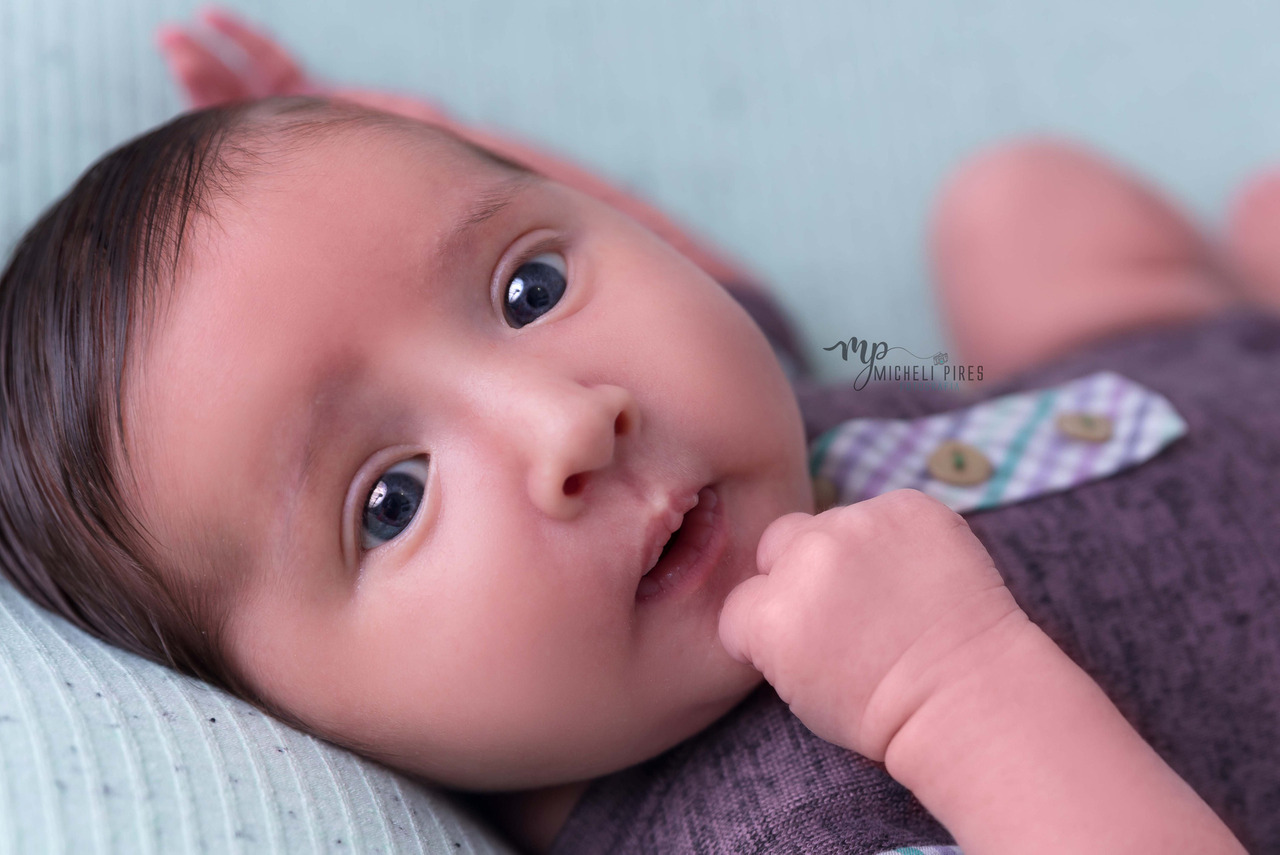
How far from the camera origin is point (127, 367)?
67 cm

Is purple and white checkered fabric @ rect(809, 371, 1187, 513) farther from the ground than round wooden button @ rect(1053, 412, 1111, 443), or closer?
closer

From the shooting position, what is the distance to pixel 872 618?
2.03 feet

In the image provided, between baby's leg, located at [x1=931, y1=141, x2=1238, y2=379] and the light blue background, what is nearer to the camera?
Answer: baby's leg, located at [x1=931, y1=141, x2=1238, y2=379]

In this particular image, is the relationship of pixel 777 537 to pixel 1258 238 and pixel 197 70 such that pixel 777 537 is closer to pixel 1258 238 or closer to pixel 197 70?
pixel 197 70

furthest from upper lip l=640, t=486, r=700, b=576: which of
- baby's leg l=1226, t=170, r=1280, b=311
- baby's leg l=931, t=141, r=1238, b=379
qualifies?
baby's leg l=1226, t=170, r=1280, b=311

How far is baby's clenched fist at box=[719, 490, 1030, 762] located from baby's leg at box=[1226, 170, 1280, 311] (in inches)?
40.7

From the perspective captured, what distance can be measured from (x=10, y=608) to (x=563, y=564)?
0.42 meters

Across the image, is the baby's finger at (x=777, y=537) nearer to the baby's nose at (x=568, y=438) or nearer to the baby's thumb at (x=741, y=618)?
the baby's thumb at (x=741, y=618)

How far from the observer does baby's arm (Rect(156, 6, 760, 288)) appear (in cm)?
117

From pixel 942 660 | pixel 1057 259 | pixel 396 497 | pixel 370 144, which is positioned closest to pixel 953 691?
pixel 942 660

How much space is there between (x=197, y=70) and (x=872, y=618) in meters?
1.01

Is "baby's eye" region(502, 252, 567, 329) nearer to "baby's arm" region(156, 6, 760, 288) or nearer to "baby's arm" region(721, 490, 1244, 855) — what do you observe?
"baby's arm" region(721, 490, 1244, 855)

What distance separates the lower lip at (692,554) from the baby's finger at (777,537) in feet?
0.09

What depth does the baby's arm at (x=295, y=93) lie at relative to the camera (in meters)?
1.17
